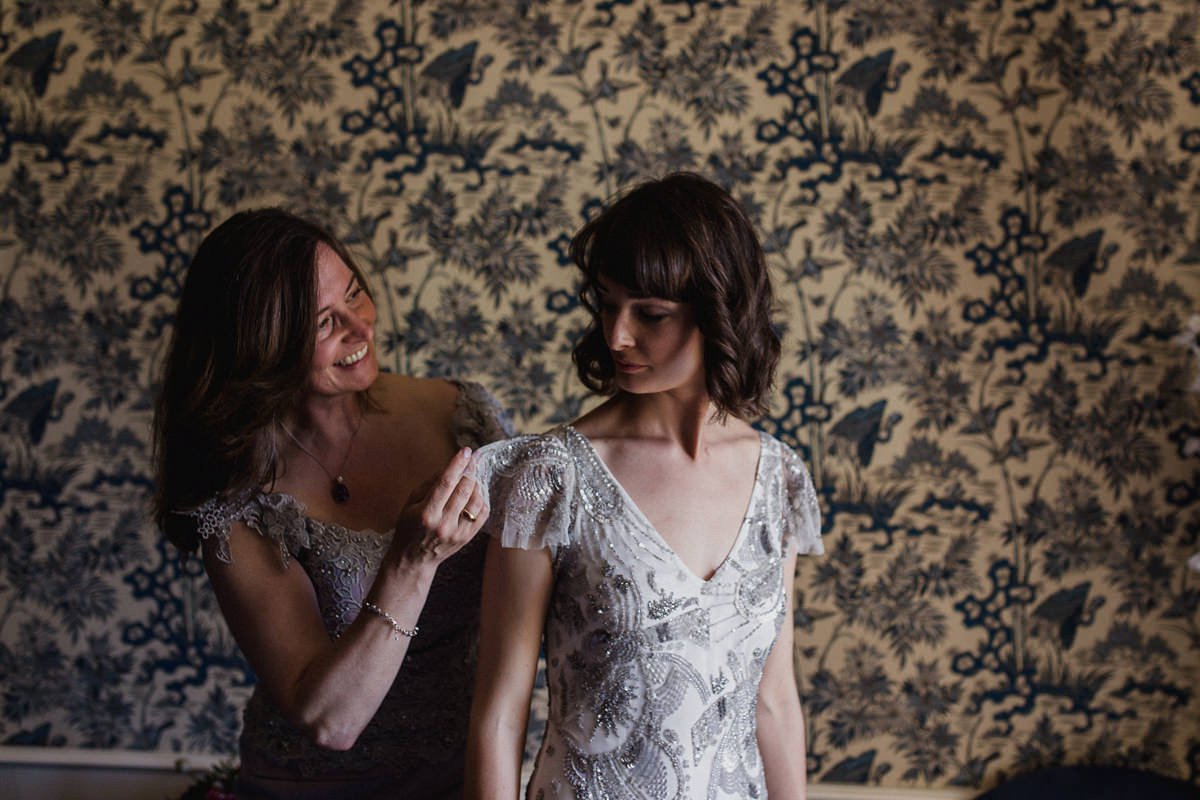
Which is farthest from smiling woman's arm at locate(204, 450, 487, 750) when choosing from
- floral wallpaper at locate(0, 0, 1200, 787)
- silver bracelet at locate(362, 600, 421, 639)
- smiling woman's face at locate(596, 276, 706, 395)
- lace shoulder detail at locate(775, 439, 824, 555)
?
floral wallpaper at locate(0, 0, 1200, 787)

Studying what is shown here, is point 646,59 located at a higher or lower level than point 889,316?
higher

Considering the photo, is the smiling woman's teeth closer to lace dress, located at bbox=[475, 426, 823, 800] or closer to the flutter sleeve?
A: lace dress, located at bbox=[475, 426, 823, 800]

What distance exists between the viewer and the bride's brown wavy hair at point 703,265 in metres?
Result: 1.00

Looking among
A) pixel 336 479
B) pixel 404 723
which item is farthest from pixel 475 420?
pixel 404 723

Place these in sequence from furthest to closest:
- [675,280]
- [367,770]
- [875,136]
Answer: [875,136], [367,770], [675,280]

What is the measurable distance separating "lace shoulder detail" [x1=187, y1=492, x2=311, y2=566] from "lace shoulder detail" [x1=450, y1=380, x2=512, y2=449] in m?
0.28

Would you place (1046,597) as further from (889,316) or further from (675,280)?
(675,280)

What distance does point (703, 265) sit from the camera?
39.6 inches

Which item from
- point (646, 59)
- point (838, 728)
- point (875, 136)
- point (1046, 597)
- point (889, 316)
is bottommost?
point (838, 728)

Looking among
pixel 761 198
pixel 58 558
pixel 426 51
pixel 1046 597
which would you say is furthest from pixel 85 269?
Answer: pixel 1046 597

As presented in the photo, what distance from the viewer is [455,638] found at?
4.50 feet

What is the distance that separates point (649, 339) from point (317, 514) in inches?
24.0

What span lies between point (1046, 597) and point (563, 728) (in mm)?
1550

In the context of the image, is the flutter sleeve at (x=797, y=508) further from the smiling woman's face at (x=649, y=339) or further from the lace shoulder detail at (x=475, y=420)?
the lace shoulder detail at (x=475, y=420)
